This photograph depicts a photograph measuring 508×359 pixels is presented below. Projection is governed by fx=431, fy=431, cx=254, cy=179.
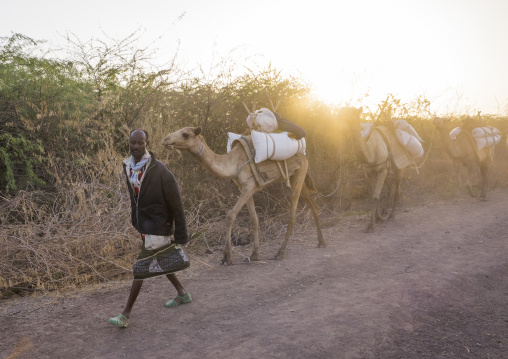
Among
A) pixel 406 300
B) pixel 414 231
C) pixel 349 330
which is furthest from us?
pixel 414 231

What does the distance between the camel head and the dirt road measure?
6.10 ft

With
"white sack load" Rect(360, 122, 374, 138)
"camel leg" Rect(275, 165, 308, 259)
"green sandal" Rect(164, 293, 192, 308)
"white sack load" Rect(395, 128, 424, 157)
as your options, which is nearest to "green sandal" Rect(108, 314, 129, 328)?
"green sandal" Rect(164, 293, 192, 308)

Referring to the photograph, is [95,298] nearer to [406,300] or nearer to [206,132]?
[406,300]

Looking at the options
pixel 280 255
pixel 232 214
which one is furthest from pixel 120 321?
pixel 280 255

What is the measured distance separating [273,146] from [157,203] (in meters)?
2.68

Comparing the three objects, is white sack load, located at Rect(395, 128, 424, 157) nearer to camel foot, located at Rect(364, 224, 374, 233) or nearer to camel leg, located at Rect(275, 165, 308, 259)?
camel foot, located at Rect(364, 224, 374, 233)

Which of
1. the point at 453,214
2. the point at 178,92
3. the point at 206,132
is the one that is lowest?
the point at 453,214

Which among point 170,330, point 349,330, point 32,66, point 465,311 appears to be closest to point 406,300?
point 465,311

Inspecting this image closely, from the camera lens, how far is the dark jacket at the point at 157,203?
4.40m

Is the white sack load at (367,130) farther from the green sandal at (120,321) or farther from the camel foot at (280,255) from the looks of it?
the green sandal at (120,321)

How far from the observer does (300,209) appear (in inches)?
405

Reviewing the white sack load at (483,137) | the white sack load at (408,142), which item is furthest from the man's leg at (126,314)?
the white sack load at (483,137)

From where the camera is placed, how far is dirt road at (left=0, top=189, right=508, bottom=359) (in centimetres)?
383

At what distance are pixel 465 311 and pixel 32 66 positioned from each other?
8675 millimetres
